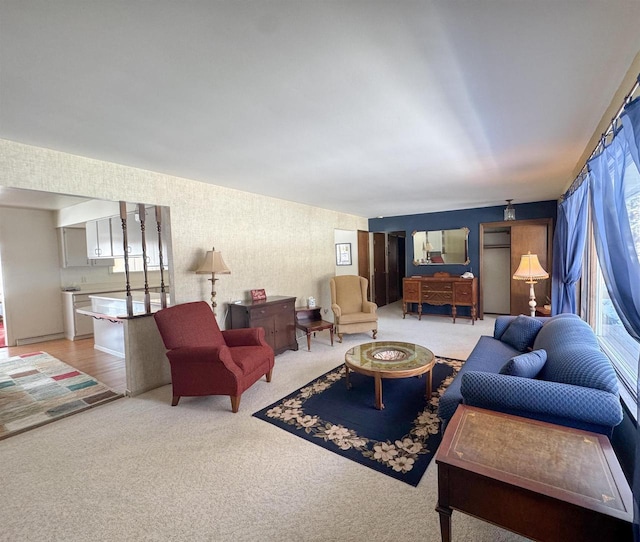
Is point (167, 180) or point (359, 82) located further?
point (167, 180)

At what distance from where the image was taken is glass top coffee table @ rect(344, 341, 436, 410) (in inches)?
106

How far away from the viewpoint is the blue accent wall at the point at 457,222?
5898mm

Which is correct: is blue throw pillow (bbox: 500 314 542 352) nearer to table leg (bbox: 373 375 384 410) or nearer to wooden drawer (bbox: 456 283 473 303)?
table leg (bbox: 373 375 384 410)

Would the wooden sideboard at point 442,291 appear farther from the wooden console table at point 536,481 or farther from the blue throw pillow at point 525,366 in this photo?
the wooden console table at point 536,481

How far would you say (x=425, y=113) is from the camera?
207 centimetres

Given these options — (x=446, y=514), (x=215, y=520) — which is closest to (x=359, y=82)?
(x=446, y=514)

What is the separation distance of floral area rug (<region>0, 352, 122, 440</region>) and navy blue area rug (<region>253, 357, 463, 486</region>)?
1.89 meters

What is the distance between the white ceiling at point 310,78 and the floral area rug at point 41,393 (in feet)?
7.75

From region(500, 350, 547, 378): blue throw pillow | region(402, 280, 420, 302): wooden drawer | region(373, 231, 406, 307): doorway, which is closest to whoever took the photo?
region(500, 350, 547, 378): blue throw pillow

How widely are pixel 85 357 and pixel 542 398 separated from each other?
551 centimetres

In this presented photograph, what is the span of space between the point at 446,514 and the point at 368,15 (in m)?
2.02

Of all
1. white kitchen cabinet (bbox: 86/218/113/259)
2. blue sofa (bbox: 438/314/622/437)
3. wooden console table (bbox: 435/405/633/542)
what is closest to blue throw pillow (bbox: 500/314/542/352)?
blue sofa (bbox: 438/314/622/437)

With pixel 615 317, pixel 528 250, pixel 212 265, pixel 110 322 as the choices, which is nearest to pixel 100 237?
pixel 110 322

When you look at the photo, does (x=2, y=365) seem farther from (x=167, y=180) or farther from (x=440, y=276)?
(x=440, y=276)
